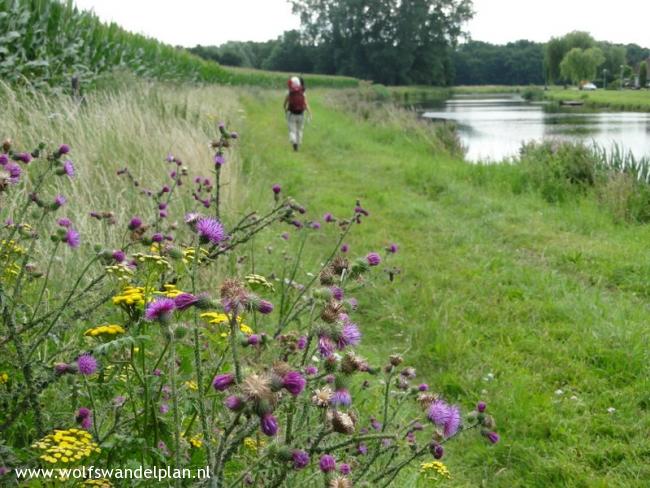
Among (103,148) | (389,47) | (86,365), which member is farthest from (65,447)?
(389,47)

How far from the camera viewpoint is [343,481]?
122 cm

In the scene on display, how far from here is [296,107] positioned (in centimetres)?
1288

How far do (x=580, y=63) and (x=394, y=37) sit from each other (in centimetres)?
2213

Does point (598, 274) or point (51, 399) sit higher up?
point (51, 399)

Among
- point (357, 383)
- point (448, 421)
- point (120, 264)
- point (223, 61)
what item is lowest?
point (357, 383)

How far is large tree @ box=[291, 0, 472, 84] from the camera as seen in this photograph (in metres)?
77.4

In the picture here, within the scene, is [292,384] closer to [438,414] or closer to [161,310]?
[161,310]

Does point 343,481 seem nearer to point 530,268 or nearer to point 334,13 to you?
point 530,268

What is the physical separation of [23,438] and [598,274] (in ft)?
16.7

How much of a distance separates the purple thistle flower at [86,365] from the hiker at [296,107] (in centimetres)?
1160

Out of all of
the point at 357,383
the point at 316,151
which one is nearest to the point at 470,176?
the point at 316,151

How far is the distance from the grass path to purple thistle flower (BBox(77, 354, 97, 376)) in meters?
1.97

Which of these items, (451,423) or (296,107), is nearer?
(451,423)

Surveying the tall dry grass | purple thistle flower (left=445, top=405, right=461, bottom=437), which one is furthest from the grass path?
the tall dry grass
